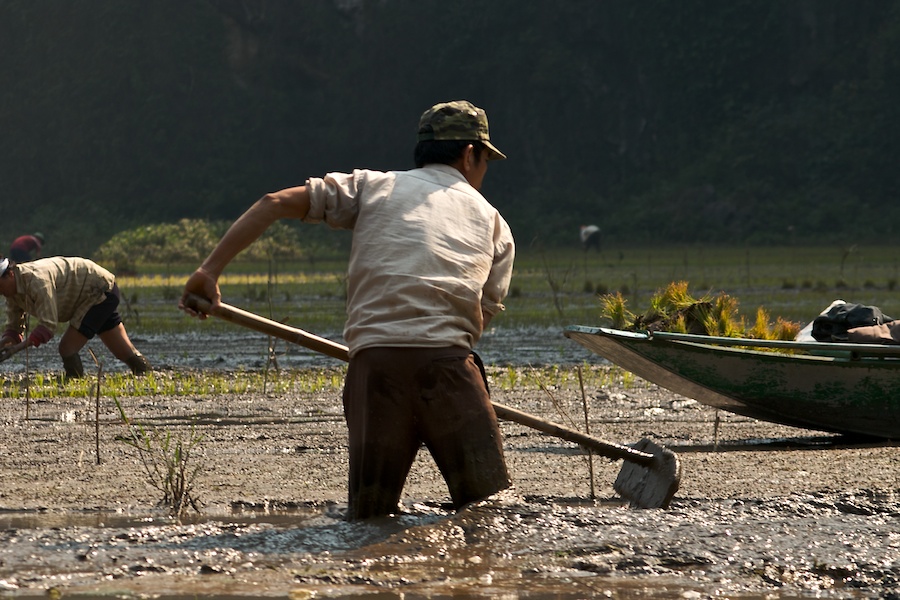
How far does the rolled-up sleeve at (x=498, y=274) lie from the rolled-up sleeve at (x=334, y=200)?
524 mm

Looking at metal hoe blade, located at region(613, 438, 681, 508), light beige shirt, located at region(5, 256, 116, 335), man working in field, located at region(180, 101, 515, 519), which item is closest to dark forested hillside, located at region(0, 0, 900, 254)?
light beige shirt, located at region(5, 256, 116, 335)

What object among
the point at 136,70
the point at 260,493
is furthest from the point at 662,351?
the point at 136,70

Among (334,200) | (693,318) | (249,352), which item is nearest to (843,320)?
(693,318)

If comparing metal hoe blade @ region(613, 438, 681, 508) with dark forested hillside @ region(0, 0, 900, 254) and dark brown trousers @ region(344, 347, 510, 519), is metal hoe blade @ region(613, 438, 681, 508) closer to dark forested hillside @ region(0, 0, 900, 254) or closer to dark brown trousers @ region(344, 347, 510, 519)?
dark brown trousers @ region(344, 347, 510, 519)

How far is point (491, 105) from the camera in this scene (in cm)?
5400

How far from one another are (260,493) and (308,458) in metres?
0.96

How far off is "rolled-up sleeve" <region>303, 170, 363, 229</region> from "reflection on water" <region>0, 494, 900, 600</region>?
1.05m

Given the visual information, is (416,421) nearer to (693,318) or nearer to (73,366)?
(693,318)

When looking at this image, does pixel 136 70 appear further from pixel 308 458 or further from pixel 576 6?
pixel 308 458

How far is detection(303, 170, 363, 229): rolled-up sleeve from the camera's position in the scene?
4625 millimetres

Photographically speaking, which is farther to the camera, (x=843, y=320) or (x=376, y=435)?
(x=843, y=320)

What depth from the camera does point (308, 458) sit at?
7004 millimetres

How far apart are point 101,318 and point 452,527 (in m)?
6.36

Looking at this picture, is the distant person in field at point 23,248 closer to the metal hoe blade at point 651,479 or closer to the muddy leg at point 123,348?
the muddy leg at point 123,348
